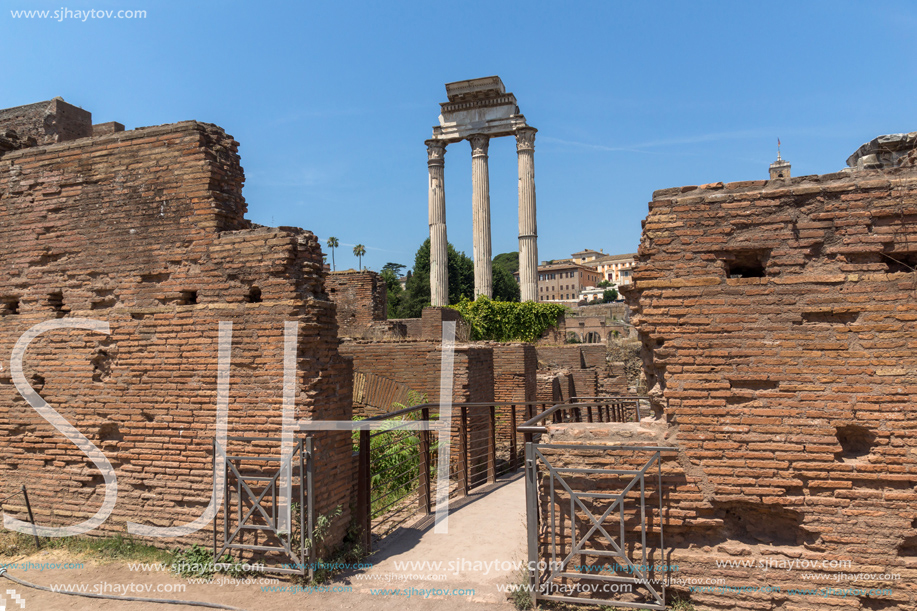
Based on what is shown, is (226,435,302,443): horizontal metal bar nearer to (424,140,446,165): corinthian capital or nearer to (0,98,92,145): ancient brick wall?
(0,98,92,145): ancient brick wall

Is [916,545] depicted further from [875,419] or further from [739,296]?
[739,296]

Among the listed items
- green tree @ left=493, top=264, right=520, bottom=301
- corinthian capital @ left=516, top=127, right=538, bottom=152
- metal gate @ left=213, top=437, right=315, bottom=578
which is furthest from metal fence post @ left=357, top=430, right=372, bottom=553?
green tree @ left=493, top=264, right=520, bottom=301

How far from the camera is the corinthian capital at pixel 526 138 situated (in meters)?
24.4

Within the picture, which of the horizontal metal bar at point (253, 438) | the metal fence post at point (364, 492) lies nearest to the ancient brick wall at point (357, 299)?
the metal fence post at point (364, 492)

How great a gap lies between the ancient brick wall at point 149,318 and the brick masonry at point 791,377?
3159 millimetres

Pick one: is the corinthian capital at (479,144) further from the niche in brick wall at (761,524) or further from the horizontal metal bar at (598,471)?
the niche in brick wall at (761,524)

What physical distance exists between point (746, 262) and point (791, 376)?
3.03 ft

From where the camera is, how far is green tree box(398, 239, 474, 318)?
42.0 meters

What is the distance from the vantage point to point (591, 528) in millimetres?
4219

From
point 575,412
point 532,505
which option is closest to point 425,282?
point 575,412

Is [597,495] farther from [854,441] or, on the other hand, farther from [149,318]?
[149,318]

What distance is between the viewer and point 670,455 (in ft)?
14.0

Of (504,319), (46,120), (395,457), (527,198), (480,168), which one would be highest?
(480,168)

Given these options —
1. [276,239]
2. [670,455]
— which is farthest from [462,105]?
[670,455]
